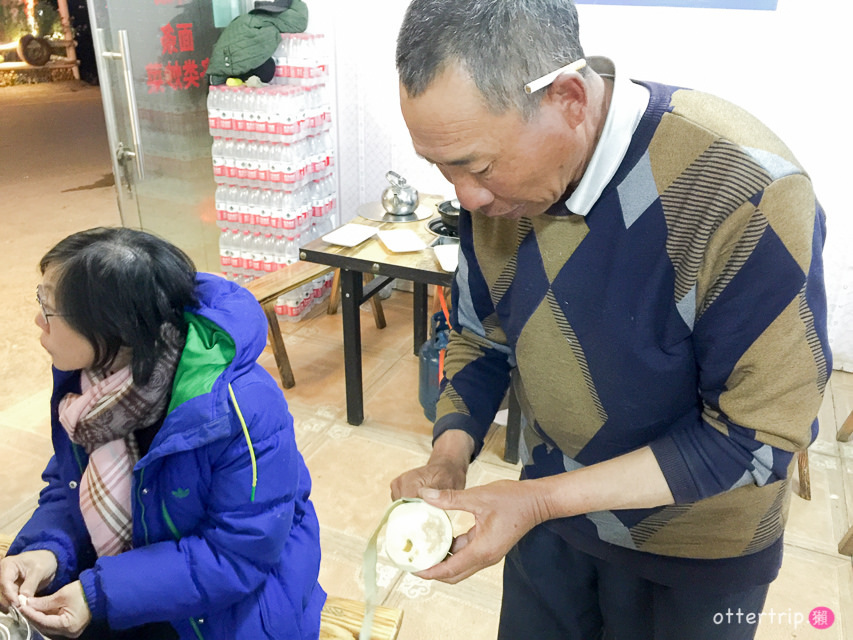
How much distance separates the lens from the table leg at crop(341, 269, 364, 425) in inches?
119

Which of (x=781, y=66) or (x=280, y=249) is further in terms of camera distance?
(x=280, y=249)

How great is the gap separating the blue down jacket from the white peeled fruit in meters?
0.36

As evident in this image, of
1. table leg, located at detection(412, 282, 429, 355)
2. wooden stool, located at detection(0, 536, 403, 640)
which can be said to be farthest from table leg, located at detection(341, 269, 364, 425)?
wooden stool, located at detection(0, 536, 403, 640)

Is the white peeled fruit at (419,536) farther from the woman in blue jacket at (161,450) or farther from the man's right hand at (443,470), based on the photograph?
the woman in blue jacket at (161,450)

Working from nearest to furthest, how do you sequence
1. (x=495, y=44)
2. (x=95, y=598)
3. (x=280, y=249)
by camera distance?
(x=495, y=44) → (x=95, y=598) → (x=280, y=249)

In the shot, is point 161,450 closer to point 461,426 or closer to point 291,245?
point 461,426

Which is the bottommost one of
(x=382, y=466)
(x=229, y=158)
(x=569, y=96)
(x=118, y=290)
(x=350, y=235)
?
(x=382, y=466)

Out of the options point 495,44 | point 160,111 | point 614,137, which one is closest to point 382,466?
point 614,137

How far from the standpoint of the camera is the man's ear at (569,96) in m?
0.80

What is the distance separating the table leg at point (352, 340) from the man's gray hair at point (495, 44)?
2187mm

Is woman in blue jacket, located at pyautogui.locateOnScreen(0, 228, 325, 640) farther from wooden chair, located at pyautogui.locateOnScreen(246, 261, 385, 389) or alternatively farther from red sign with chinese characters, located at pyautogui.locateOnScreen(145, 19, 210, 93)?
red sign with chinese characters, located at pyautogui.locateOnScreen(145, 19, 210, 93)

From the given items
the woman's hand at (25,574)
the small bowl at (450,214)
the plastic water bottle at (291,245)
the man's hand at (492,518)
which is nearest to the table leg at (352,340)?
the small bowl at (450,214)

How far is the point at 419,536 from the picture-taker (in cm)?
103

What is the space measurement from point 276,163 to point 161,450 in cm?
294
